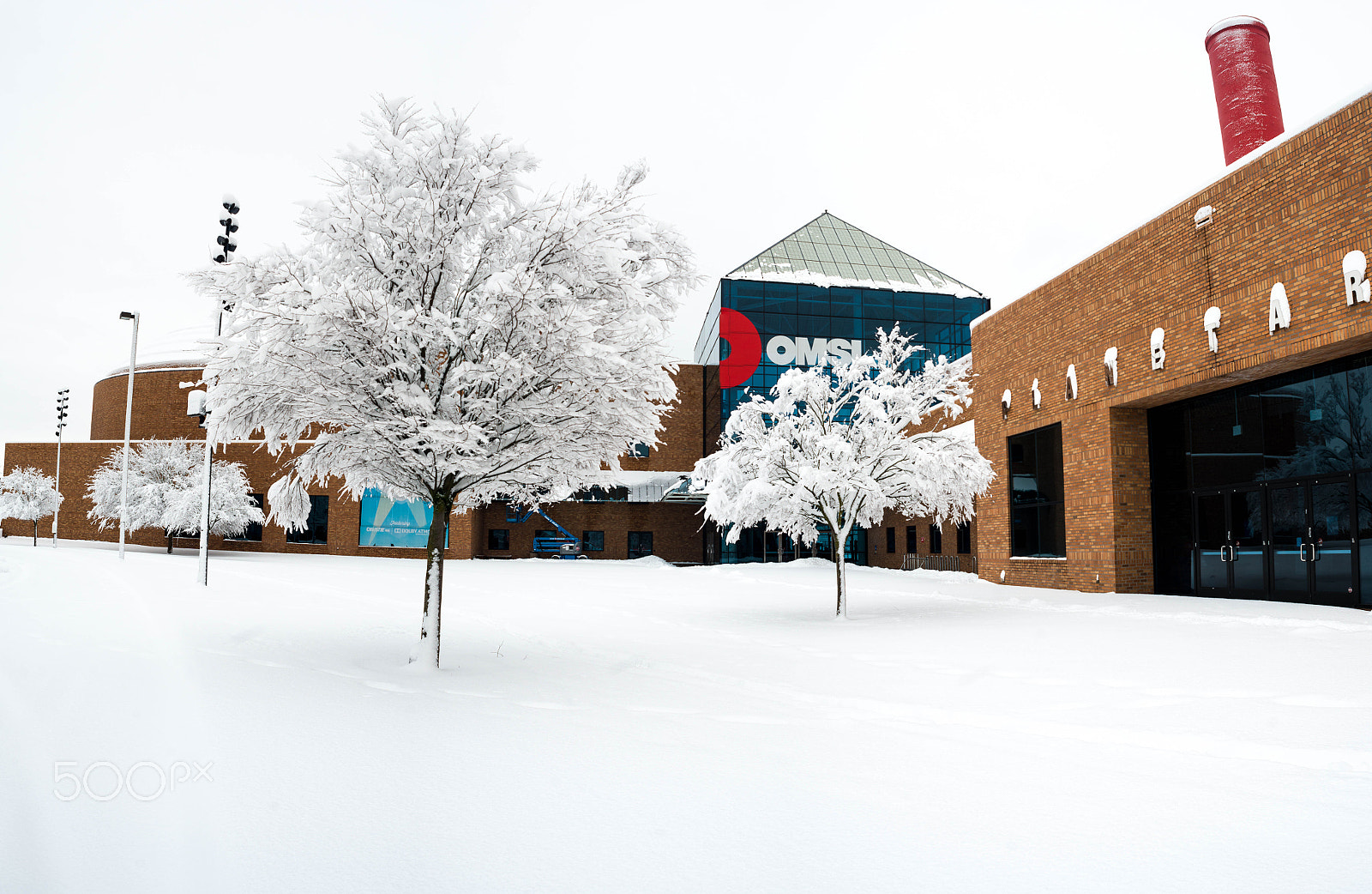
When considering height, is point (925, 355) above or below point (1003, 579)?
above

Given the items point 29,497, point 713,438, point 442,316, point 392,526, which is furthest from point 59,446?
point 442,316

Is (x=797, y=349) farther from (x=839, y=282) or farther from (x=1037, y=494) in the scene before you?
(x=1037, y=494)

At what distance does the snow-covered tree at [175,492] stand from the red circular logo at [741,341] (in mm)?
26364

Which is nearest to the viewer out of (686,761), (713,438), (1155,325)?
(686,761)

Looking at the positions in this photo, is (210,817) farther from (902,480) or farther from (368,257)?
(902,480)

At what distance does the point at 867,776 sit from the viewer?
18.8ft

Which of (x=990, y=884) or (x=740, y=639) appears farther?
(x=740, y=639)

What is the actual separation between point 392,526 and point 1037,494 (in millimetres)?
36955

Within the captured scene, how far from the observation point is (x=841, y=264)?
1874 inches

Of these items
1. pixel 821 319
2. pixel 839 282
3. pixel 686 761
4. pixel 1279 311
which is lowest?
pixel 686 761

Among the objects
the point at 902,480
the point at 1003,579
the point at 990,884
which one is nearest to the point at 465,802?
the point at 990,884

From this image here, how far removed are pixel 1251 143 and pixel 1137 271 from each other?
541cm

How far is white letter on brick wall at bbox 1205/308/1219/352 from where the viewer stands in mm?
16297

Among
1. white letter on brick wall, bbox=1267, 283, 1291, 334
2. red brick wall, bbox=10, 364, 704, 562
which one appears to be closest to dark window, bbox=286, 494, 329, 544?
red brick wall, bbox=10, 364, 704, 562
